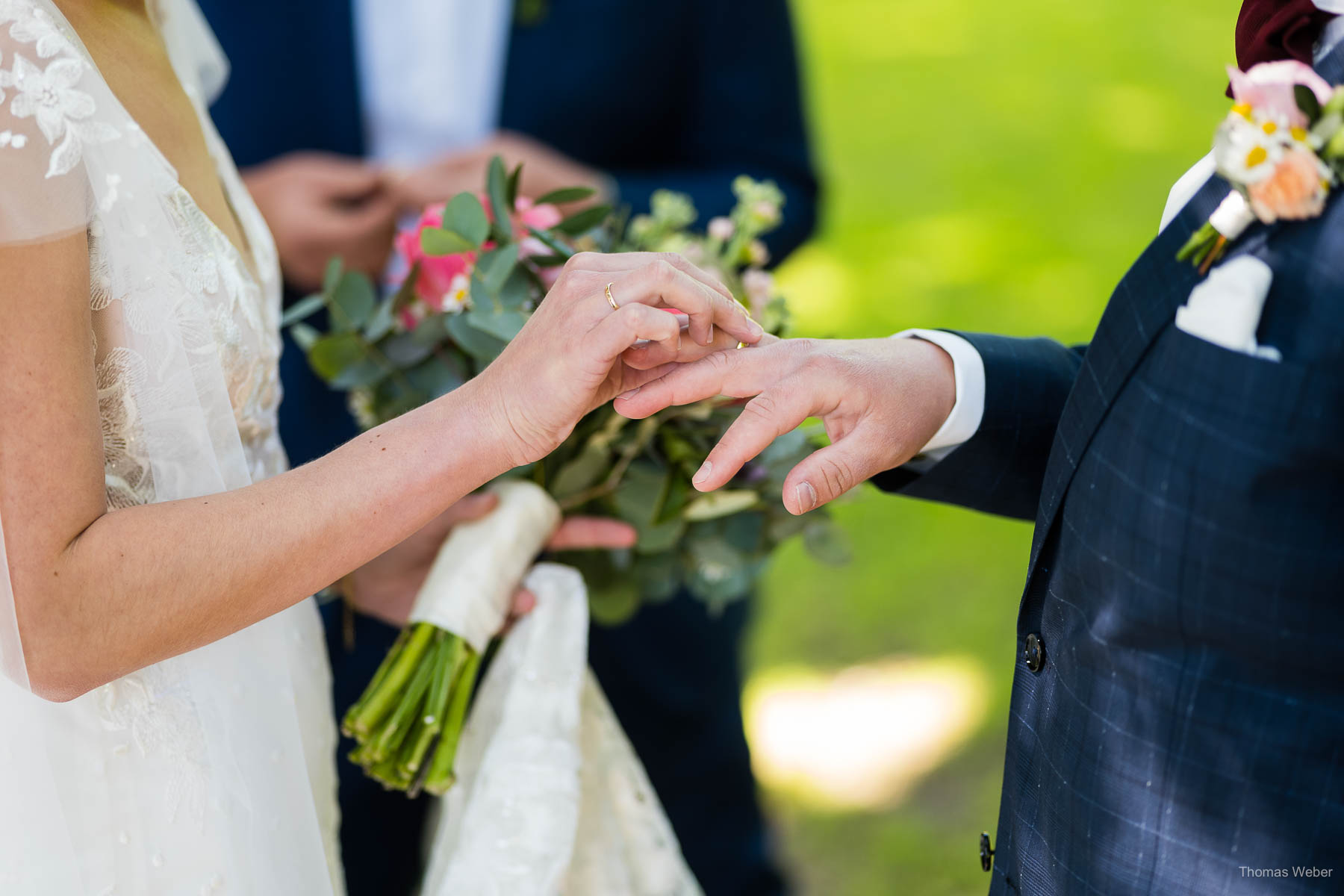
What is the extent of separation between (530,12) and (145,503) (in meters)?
1.47

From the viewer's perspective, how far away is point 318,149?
89.4 inches

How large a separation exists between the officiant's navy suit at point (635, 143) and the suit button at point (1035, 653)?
1343 millimetres

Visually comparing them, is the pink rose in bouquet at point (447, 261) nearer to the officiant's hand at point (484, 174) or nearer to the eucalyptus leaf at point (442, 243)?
the eucalyptus leaf at point (442, 243)

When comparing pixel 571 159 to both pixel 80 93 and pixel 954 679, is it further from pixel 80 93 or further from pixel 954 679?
pixel 954 679

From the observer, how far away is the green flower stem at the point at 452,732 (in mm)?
1516

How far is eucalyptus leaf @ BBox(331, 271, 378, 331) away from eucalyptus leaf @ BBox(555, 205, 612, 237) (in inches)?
13.2

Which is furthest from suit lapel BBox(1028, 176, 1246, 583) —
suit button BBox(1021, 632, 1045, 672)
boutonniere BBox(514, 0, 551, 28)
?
boutonniere BBox(514, 0, 551, 28)

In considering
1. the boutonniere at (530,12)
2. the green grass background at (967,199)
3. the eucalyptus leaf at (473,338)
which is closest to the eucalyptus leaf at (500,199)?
the eucalyptus leaf at (473,338)

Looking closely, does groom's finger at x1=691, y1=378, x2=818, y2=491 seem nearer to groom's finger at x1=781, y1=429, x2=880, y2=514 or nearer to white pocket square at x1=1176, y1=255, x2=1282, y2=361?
groom's finger at x1=781, y1=429, x2=880, y2=514

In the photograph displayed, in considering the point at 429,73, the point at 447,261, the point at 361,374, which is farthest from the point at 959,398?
the point at 429,73

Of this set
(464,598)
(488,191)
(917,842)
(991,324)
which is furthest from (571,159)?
(991,324)

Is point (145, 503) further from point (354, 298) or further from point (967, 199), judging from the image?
point (967, 199)

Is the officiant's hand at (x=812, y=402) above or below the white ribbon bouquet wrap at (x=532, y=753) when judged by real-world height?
above

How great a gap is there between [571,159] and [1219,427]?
5.70ft
